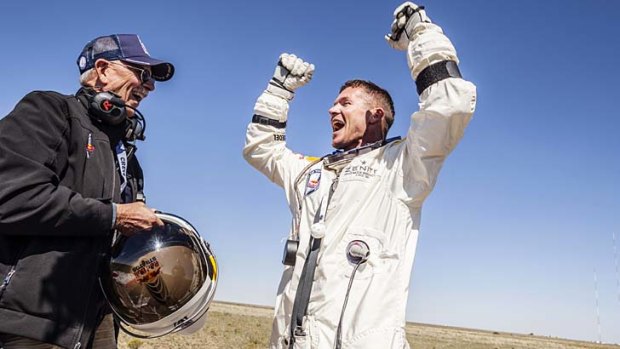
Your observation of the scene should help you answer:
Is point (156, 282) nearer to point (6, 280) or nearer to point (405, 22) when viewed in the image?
point (6, 280)

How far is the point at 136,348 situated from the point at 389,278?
19.0m

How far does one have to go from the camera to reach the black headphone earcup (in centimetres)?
356

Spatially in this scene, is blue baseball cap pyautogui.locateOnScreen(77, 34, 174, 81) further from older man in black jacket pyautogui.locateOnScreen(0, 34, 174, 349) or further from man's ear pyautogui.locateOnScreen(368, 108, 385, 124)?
man's ear pyautogui.locateOnScreen(368, 108, 385, 124)

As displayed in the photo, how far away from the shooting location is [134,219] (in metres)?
3.29

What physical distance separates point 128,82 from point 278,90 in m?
1.29

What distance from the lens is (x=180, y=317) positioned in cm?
342

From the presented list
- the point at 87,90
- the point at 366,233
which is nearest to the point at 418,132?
the point at 366,233

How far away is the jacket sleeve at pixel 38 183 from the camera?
2885 millimetres

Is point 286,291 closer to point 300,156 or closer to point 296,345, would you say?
point 296,345

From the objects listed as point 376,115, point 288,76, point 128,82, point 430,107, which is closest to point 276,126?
point 288,76

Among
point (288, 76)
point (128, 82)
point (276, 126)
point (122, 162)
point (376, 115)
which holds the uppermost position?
point (288, 76)

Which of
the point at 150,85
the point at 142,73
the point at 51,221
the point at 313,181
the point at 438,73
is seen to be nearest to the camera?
the point at 51,221

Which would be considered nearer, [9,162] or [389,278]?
[9,162]

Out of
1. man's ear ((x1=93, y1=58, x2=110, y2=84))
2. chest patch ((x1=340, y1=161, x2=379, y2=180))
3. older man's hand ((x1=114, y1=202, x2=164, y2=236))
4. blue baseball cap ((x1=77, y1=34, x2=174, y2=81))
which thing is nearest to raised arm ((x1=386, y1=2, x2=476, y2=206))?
chest patch ((x1=340, y1=161, x2=379, y2=180))
